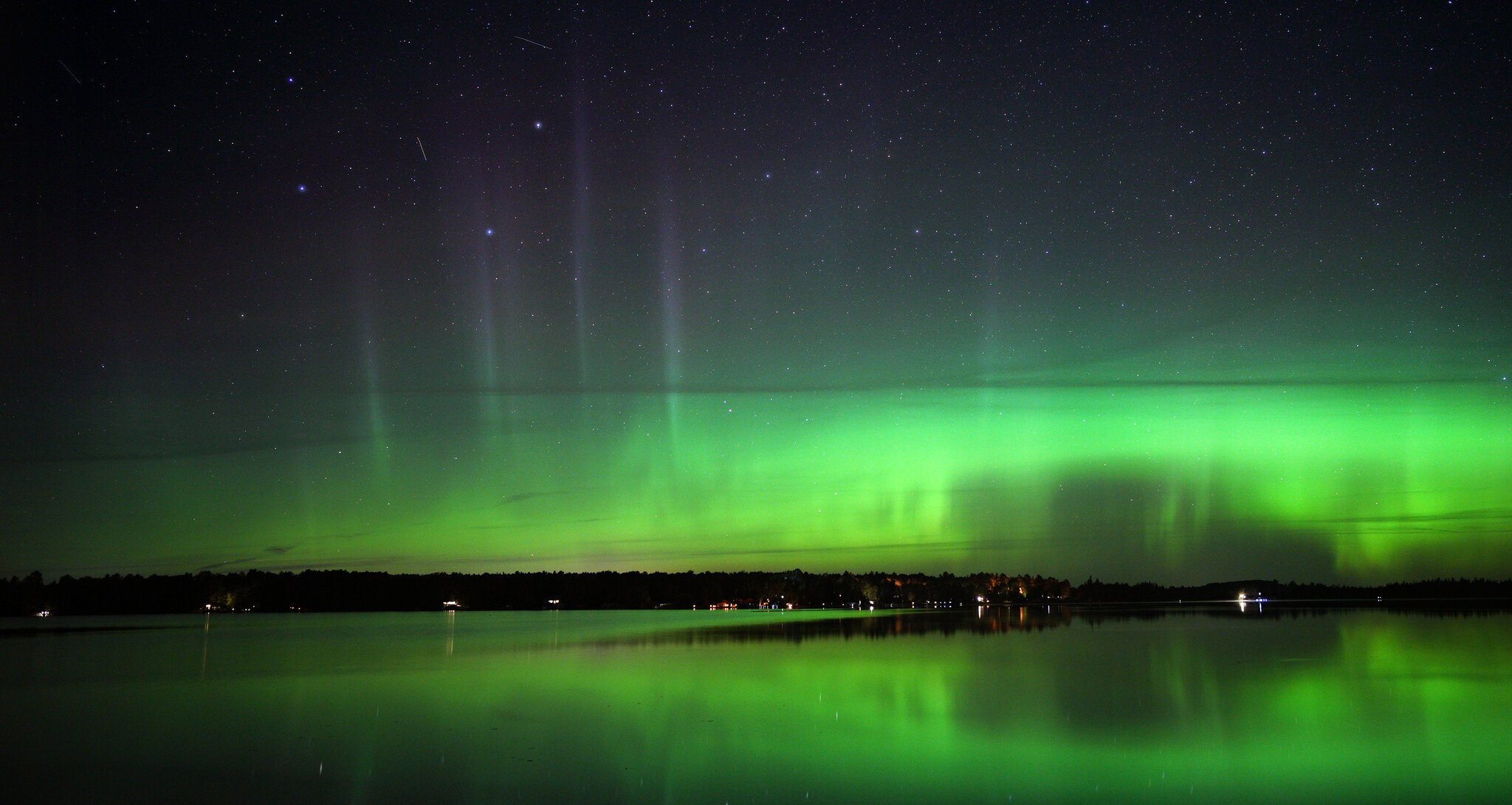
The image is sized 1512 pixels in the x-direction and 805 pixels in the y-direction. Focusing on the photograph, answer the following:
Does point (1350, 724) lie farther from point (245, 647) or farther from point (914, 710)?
point (245, 647)

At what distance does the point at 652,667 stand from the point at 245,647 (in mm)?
26129

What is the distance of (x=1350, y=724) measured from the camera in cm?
1903

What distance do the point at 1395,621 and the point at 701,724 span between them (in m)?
64.9

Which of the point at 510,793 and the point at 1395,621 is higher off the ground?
the point at 510,793

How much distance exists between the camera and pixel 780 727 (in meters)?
19.1

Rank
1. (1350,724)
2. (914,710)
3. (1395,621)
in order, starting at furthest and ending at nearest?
1. (1395,621)
2. (914,710)
3. (1350,724)

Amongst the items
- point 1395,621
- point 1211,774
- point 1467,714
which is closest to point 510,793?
point 1211,774

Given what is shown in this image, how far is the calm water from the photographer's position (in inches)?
545

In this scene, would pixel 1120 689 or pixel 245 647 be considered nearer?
pixel 1120 689

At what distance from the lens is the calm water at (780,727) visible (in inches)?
545

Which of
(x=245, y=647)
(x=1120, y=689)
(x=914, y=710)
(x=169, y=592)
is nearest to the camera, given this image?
(x=914, y=710)

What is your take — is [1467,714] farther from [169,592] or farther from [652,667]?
[169,592]

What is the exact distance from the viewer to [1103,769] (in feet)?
48.0

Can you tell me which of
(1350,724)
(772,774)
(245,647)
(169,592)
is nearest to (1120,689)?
(1350,724)
